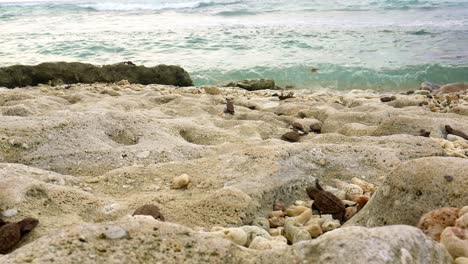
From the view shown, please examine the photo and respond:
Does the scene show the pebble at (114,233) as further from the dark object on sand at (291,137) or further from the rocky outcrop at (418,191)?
the dark object on sand at (291,137)

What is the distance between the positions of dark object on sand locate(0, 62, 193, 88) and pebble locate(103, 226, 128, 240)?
24.2 feet

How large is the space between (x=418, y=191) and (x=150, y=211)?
3.84 ft

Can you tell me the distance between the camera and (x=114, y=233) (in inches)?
56.4

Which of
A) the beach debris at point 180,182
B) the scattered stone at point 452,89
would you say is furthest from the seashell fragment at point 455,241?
the scattered stone at point 452,89

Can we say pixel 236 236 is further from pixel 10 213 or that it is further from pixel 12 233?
pixel 10 213

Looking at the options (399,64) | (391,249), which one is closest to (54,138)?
(391,249)

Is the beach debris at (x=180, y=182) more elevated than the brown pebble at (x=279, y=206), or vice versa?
the beach debris at (x=180, y=182)

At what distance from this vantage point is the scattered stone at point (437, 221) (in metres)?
1.58

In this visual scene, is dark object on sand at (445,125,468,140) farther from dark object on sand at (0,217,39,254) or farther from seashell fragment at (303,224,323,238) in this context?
dark object on sand at (0,217,39,254)

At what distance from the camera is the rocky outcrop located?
1.83m

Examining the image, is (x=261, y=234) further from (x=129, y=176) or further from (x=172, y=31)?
(x=172, y=31)

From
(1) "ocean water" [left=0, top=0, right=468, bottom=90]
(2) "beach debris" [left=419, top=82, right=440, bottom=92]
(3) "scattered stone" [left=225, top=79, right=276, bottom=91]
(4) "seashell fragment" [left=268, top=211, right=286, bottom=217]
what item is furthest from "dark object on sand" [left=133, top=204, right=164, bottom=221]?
(1) "ocean water" [left=0, top=0, right=468, bottom=90]

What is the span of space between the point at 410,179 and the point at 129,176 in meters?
1.66

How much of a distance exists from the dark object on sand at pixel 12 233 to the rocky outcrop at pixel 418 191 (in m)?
1.42
